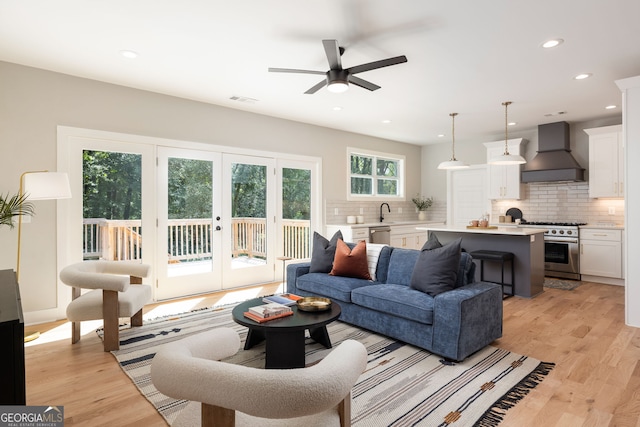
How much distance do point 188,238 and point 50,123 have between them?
6.57 ft

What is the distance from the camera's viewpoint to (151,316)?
3.98 metres

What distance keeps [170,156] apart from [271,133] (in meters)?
1.67

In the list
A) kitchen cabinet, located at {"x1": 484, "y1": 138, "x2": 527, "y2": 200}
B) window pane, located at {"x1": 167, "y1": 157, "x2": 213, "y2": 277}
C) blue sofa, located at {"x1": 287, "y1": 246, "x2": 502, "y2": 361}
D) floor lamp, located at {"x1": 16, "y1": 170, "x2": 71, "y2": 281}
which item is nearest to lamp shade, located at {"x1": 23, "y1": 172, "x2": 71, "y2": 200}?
floor lamp, located at {"x1": 16, "y1": 170, "x2": 71, "y2": 281}

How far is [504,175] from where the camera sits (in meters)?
6.90

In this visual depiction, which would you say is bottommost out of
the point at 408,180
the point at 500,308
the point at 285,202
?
the point at 500,308

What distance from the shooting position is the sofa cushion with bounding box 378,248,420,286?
11.9 ft

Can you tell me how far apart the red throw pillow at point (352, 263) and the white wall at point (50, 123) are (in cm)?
252

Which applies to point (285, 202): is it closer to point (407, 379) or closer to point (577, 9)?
point (407, 379)

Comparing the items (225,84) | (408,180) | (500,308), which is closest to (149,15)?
(225,84)

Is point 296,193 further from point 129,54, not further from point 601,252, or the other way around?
point 601,252

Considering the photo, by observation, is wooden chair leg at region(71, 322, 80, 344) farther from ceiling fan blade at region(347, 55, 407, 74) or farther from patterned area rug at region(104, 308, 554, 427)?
ceiling fan blade at region(347, 55, 407, 74)

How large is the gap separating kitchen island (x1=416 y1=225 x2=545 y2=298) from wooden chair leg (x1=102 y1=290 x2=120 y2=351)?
4.29 metres

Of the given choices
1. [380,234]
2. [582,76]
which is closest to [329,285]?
[380,234]

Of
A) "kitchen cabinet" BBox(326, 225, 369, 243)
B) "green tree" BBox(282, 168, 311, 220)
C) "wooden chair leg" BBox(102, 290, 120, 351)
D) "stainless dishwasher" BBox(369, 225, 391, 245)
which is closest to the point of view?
"wooden chair leg" BBox(102, 290, 120, 351)
